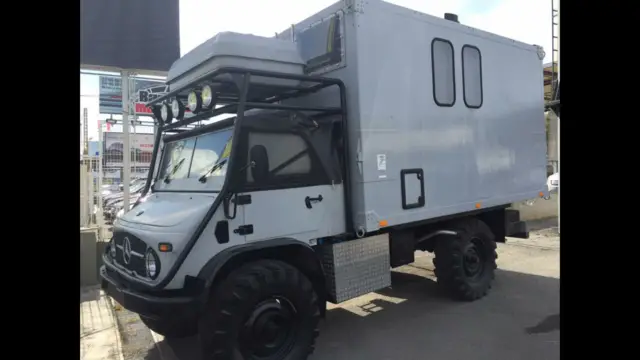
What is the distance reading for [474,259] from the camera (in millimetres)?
5859

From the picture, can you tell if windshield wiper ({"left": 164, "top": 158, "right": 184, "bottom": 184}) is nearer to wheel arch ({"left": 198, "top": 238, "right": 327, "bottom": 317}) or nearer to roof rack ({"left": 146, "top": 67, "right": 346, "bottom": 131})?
roof rack ({"left": 146, "top": 67, "right": 346, "bottom": 131})

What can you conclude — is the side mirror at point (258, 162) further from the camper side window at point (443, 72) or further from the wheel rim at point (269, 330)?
the camper side window at point (443, 72)

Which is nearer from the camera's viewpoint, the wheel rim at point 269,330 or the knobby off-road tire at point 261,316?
the knobby off-road tire at point 261,316

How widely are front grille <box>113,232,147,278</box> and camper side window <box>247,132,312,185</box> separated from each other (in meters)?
1.13

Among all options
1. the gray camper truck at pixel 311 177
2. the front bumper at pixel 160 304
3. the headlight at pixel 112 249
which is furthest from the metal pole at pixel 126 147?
the front bumper at pixel 160 304

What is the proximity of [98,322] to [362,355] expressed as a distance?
339 cm

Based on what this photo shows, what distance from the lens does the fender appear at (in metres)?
3.46

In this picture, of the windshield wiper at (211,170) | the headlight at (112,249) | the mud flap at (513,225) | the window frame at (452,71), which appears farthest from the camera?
the mud flap at (513,225)

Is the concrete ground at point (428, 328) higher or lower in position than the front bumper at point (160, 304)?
lower

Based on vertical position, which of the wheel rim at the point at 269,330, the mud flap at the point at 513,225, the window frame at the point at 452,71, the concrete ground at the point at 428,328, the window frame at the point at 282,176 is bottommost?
the concrete ground at the point at 428,328

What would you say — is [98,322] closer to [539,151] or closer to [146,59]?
[146,59]

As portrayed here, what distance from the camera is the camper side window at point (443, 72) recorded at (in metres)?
5.15

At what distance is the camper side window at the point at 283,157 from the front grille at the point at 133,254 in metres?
1.13

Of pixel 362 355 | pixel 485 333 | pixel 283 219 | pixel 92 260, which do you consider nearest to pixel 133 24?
pixel 92 260
